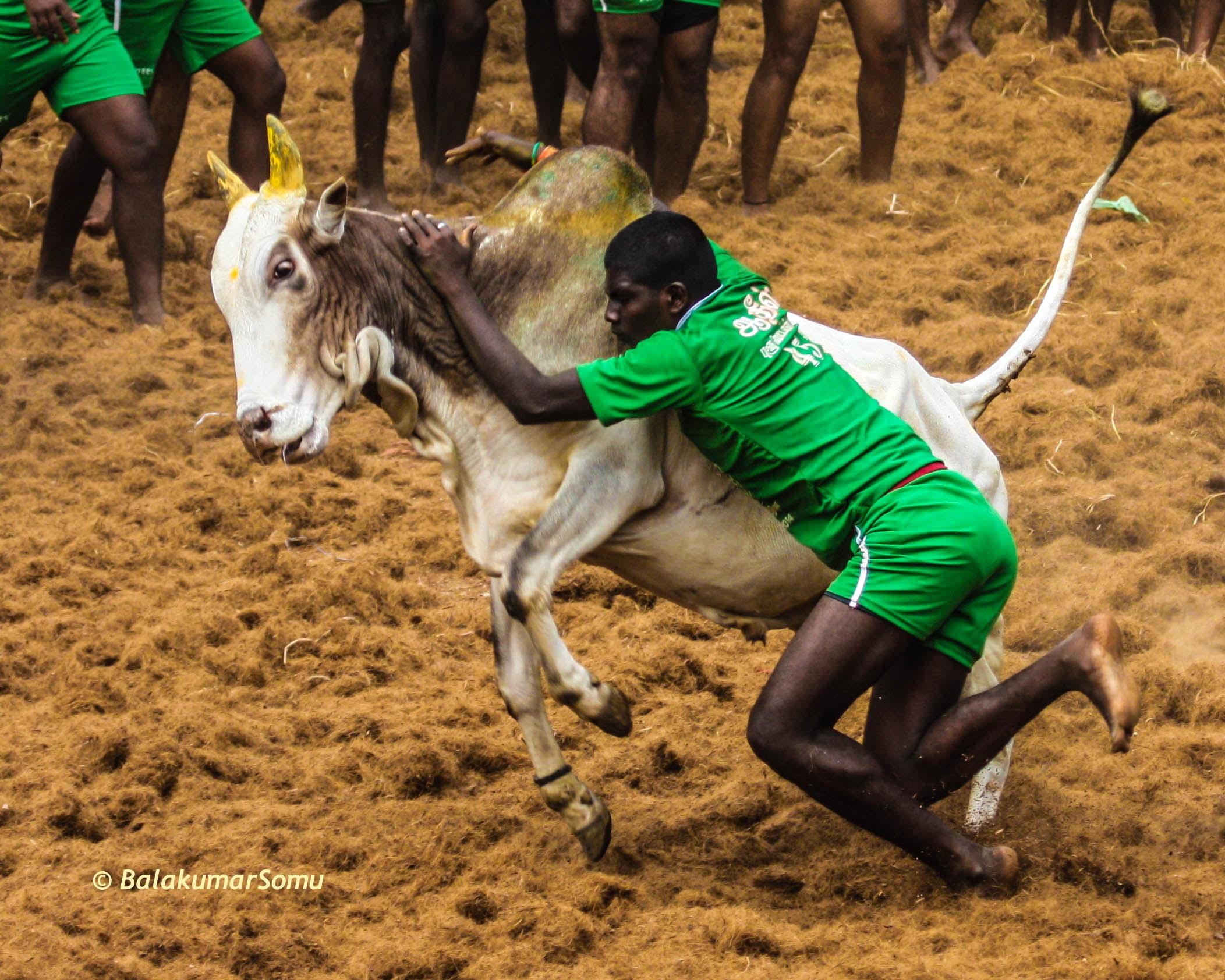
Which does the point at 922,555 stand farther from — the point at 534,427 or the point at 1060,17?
the point at 1060,17

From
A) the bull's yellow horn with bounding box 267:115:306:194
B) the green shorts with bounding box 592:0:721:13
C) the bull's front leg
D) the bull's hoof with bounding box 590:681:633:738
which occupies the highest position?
the bull's yellow horn with bounding box 267:115:306:194

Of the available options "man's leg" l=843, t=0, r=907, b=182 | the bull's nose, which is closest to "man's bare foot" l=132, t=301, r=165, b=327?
"man's leg" l=843, t=0, r=907, b=182

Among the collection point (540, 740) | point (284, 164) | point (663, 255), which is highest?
point (284, 164)

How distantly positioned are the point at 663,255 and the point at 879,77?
449cm

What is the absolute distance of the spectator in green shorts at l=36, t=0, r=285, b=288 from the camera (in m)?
6.07

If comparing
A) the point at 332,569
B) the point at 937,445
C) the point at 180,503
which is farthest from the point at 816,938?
the point at 180,503

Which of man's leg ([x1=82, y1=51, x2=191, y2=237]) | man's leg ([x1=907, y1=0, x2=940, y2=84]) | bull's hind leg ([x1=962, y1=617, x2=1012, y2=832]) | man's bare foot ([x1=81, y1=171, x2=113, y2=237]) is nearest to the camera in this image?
bull's hind leg ([x1=962, y1=617, x2=1012, y2=832])

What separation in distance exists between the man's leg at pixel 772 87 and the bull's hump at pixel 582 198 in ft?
12.5

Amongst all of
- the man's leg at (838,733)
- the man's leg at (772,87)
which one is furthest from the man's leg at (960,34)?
the man's leg at (838,733)

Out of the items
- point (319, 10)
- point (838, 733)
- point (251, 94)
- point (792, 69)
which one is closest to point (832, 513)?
point (838, 733)

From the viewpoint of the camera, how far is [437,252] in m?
3.12

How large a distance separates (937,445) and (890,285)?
10.2ft

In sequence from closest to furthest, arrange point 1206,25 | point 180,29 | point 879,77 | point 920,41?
point 180,29 < point 879,77 < point 1206,25 < point 920,41

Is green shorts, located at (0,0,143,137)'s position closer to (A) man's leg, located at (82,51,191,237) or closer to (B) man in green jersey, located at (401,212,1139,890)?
(A) man's leg, located at (82,51,191,237)
